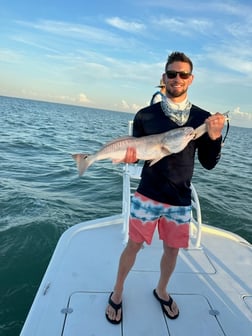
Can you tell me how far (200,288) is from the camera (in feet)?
11.7

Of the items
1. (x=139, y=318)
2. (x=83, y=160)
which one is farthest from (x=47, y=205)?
(x=139, y=318)

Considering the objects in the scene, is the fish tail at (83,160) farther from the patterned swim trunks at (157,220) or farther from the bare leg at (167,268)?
the bare leg at (167,268)

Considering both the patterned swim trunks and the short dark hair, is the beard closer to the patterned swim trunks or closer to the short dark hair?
the short dark hair

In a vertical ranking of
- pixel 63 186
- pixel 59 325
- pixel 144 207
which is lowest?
pixel 63 186

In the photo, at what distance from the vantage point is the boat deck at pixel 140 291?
114 inches

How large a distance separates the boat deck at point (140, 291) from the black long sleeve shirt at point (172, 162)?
3.72ft

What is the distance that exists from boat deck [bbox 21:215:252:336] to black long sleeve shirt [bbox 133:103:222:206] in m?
1.13

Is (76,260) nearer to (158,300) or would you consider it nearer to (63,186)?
(158,300)

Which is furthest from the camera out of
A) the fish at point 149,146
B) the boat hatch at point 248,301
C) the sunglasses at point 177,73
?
the boat hatch at point 248,301

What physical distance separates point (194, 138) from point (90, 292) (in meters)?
1.90

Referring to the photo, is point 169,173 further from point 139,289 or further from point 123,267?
point 139,289

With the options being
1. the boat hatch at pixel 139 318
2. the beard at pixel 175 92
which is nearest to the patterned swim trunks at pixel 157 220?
the boat hatch at pixel 139 318

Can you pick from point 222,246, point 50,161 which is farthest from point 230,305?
point 50,161

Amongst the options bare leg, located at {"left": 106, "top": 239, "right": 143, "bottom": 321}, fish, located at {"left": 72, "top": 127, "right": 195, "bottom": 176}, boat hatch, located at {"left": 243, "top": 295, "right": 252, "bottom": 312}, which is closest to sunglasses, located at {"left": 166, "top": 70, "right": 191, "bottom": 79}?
fish, located at {"left": 72, "top": 127, "right": 195, "bottom": 176}
